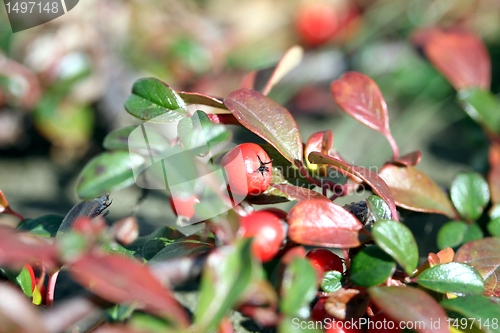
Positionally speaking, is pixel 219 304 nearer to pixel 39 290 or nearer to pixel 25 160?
pixel 39 290

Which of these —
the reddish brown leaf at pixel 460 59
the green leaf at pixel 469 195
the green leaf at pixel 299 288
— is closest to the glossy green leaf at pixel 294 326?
the green leaf at pixel 299 288

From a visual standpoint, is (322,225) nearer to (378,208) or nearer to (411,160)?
(378,208)

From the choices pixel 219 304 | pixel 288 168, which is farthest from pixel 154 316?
pixel 288 168

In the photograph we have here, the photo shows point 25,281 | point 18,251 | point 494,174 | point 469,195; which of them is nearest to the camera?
point 18,251

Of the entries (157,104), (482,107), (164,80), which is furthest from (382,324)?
(164,80)

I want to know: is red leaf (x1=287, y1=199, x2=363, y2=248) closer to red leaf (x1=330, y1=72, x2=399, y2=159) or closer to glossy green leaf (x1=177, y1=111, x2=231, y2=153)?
glossy green leaf (x1=177, y1=111, x2=231, y2=153)

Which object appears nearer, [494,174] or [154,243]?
[154,243]

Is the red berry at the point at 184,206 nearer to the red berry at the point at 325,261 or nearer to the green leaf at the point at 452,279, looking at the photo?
the red berry at the point at 325,261
